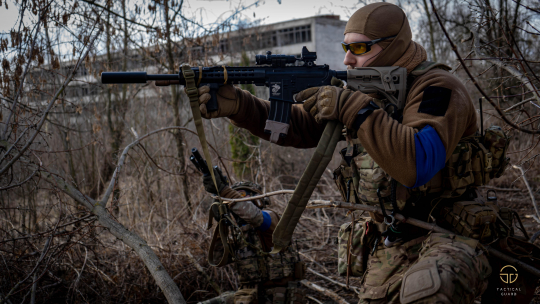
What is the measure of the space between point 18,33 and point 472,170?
3.66 meters

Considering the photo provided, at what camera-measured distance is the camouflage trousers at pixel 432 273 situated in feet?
6.10

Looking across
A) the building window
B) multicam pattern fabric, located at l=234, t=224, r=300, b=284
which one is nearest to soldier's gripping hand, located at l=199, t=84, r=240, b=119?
multicam pattern fabric, located at l=234, t=224, r=300, b=284

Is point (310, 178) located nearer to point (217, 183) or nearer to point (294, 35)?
point (217, 183)

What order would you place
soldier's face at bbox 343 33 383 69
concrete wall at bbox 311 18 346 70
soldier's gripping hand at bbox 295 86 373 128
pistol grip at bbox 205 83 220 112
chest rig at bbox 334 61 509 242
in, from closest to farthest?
soldier's gripping hand at bbox 295 86 373 128, chest rig at bbox 334 61 509 242, soldier's face at bbox 343 33 383 69, pistol grip at bbox 205 83 220 112, concrete wall at bbox 311 18 346 70

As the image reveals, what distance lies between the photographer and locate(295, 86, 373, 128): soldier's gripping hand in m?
2.09

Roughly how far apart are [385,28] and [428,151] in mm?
873

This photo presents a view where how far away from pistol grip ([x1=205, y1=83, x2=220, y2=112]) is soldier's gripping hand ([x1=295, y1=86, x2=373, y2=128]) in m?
0.70

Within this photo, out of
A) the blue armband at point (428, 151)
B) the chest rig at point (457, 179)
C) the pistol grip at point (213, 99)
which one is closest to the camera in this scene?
the blue armband at point (428, 151)

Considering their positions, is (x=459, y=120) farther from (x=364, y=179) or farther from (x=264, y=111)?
(x=264, y=111)

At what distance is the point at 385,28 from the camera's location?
2.38 metres

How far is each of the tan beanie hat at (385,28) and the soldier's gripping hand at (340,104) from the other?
1.54ft

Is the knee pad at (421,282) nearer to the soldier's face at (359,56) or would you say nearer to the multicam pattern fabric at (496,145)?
the multicam pattern fabric at (496,145)

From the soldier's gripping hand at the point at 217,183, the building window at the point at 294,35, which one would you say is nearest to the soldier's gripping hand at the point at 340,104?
the soldier's gripping hand at the point at 217,183

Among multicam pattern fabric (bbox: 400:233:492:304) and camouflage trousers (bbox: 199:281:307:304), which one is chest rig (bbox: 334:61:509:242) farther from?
camouflage trousers (bbox: 199:281:307:304)
